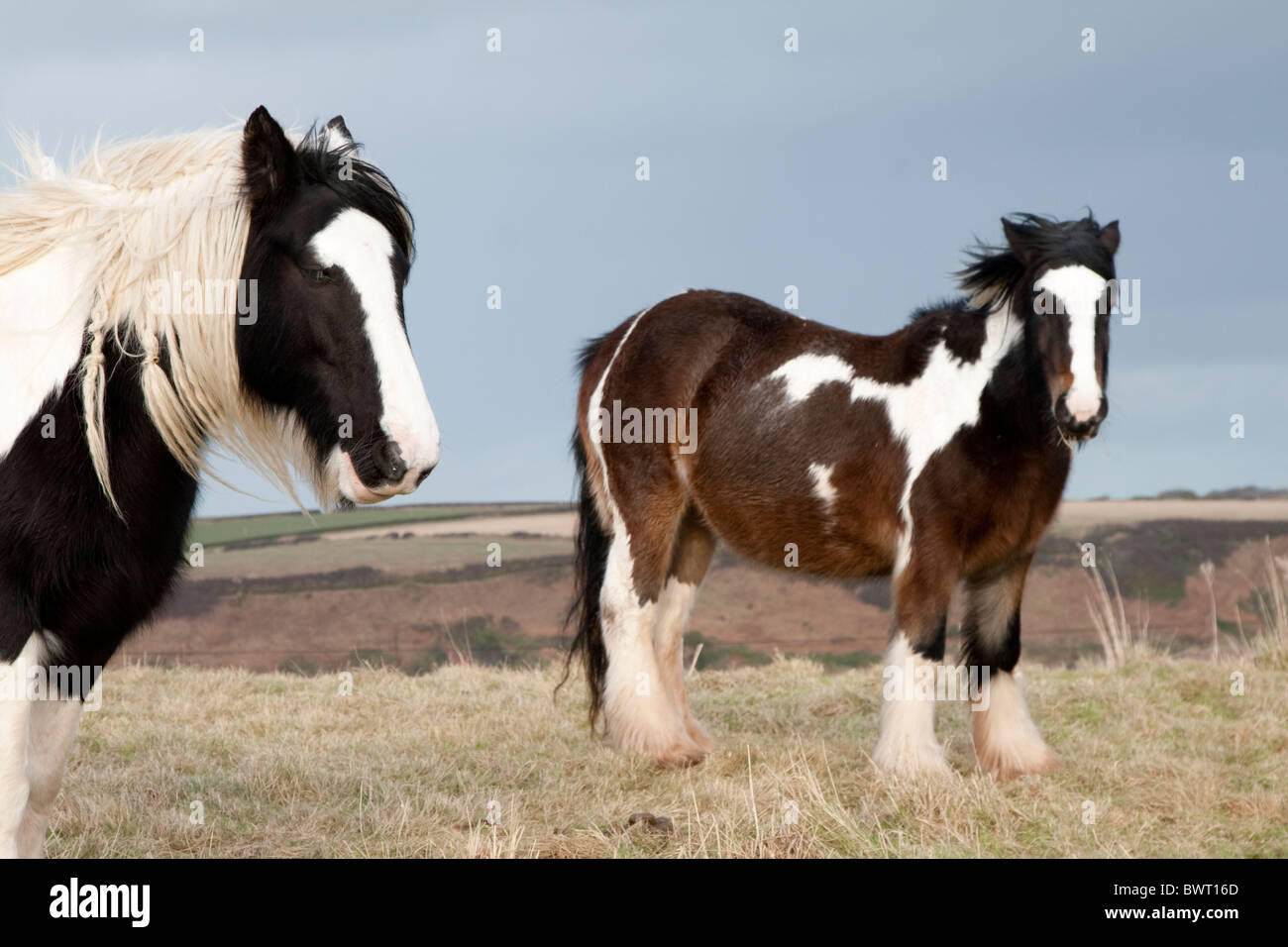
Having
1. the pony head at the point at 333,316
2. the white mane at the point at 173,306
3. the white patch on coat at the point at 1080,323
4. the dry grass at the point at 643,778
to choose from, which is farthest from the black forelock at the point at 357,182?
the white patch on coat at the point at 1080,323

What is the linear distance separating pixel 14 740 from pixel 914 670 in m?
4.00

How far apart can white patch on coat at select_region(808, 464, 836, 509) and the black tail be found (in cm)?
142

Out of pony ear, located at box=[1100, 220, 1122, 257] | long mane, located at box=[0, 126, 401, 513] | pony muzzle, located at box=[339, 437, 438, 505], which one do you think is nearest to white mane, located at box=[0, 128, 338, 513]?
long mane, located at box=[0, 126, 401, 513]

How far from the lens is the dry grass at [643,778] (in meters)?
4.67

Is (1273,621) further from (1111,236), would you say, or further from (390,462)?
(390,462)

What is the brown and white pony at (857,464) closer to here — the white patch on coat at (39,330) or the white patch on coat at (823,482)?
the white patch on coat at (823,482)

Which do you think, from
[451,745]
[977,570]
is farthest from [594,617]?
[977,570]

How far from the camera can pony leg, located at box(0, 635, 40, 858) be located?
124 inches

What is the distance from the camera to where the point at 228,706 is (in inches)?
309

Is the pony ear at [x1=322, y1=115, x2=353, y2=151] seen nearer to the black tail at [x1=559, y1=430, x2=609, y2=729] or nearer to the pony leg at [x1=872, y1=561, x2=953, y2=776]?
the pony leg at [x1=872, y1=561, x2=953, y2=776]

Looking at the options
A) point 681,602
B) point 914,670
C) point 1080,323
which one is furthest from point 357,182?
point 681,602

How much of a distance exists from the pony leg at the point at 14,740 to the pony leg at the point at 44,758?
190 millimetres

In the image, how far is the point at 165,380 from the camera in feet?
11.4

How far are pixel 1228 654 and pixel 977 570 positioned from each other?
4337 mm
